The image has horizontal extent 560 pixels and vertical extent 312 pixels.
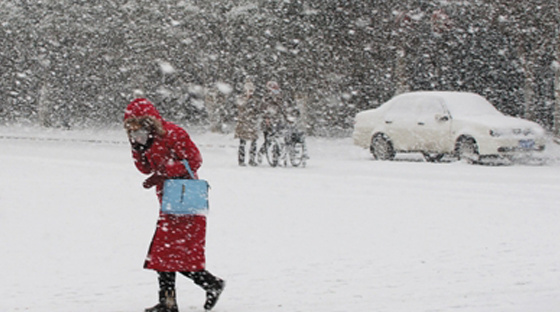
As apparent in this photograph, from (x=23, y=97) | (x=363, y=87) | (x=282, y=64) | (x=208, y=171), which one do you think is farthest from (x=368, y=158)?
(x=23, y=97)

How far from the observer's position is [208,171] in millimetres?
16047

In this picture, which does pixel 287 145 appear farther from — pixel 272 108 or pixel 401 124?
pixel 401 124

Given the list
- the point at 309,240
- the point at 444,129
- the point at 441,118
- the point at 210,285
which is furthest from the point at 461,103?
the point at 210,285

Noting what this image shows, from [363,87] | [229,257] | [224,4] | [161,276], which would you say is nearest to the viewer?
[161,276]

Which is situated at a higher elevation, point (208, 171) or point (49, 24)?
point (49, 24)

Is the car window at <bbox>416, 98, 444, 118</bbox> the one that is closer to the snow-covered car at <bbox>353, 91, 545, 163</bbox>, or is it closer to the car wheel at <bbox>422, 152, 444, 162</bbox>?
the snow-covered car at <bbox>353, 91, 545, 163</bbox>

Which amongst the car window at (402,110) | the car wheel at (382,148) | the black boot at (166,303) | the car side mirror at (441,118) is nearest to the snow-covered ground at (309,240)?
the black boot at (166,303)

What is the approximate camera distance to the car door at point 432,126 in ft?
59.6

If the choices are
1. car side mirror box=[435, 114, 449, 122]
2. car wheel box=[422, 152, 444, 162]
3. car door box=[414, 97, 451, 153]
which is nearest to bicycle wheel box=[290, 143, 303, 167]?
car door box=[414, 97, 451, 153]

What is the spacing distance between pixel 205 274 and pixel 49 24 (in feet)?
81.5

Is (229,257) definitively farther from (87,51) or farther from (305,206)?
Result: (87,51)

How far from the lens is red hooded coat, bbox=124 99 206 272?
5375 mm

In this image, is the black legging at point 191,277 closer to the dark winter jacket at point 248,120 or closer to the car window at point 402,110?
the dark winter jacket at point 248,120

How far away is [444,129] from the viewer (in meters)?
18.1
